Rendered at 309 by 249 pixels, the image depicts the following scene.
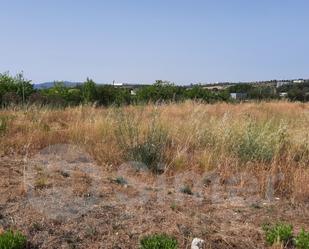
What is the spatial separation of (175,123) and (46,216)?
3.95 metres

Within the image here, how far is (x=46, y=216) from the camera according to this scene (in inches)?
152

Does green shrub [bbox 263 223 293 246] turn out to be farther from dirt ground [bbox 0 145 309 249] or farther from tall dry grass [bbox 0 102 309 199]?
tall dry grass [bbox 0 102 309 199]

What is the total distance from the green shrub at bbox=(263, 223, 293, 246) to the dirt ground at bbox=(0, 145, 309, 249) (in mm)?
89

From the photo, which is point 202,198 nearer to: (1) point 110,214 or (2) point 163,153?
(1) point 110,214

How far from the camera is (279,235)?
3451 mm

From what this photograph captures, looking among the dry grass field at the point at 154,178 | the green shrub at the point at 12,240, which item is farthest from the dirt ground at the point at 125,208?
the green shrub at the point at 12,240

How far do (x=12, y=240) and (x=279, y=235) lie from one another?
79.2 inches

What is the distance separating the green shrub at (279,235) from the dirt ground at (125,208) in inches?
3.5

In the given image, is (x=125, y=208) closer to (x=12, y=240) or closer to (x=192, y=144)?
(x=12, y=240)

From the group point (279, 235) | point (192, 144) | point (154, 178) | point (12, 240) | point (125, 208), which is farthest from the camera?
point (192, 144)

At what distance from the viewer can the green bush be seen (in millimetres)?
3217

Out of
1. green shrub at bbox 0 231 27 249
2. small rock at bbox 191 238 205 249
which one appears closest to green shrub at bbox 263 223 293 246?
small rock at bbox 191 238 205 249

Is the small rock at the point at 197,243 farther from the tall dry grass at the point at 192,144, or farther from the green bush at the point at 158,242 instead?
the tall dry grass at the point at 192,144

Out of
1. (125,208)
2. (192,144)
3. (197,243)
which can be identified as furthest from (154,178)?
(197,243)
